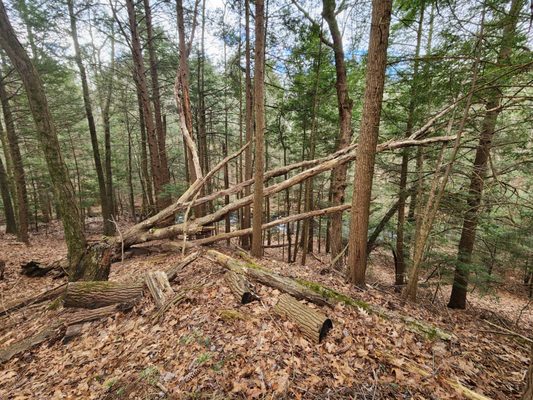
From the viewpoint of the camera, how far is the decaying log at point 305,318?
3.54 metres

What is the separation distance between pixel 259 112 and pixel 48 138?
459 centimetres

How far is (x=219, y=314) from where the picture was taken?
13.3 feet

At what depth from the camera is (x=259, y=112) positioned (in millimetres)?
5828

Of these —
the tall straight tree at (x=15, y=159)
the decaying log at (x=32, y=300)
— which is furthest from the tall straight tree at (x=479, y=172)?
the tall straight tree at (x=15, y=159)

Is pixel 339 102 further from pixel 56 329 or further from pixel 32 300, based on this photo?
pixel 32 300

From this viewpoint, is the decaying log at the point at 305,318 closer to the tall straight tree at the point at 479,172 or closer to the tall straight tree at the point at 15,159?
the tall straight tree at the point at 479,172

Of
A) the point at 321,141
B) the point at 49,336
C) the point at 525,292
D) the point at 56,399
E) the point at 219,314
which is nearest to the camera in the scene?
the point at 56,399

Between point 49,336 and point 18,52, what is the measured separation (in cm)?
547

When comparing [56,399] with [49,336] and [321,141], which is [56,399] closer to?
[49,336]

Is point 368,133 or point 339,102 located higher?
point 339,102

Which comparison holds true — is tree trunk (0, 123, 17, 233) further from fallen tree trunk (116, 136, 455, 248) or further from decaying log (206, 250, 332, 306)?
decaying log (206, 250, 332, 306)

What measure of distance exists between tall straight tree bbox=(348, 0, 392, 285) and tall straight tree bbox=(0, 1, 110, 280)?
18.7 feet

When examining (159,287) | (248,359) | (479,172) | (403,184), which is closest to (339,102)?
(403,184)

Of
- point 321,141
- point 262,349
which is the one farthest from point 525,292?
point 262,349
